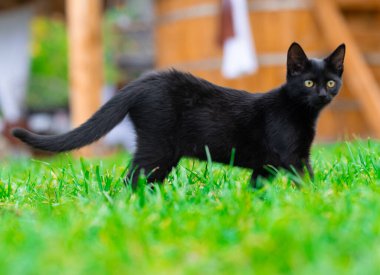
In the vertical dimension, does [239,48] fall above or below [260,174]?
above

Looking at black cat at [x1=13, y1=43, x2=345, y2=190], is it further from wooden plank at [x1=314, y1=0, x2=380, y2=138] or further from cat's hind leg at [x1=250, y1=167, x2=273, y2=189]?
wooden plank at [x1=314, y1=0, x2=380, y2=138]

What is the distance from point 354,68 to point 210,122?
5.93 meters

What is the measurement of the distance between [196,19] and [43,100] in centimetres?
1270

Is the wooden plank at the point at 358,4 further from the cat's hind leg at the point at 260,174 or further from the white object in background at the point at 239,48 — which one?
the cat's hind leg at the point at 260,174

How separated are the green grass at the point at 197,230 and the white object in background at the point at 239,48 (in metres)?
6.02

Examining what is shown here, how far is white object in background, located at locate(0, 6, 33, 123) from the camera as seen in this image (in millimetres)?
12625

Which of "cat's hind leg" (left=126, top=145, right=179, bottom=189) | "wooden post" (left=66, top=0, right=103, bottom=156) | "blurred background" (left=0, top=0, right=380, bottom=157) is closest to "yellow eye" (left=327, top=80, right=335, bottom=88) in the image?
"cat's hind leg" (left=126, top=145, right=179, bottom=189)

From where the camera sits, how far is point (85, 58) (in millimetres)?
8430

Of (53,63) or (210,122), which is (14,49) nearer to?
(210,122)

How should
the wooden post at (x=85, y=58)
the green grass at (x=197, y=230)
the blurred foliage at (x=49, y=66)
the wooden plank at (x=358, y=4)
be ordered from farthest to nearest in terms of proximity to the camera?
1. the blurred foliage at (x=49, y=66)
2. the wooden plank at (x=358, y=4)
3. the wooden post at (x=85, y=58)
4. the green grass at (x=197, y=230)

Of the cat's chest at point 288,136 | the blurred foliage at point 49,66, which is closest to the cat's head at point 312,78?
the cat's chest at point 288,136

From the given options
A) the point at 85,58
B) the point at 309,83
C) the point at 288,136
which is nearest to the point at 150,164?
the point at 288,136

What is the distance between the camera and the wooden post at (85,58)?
331 inches

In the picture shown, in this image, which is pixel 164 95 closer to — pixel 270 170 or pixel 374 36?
pixel 270 170
